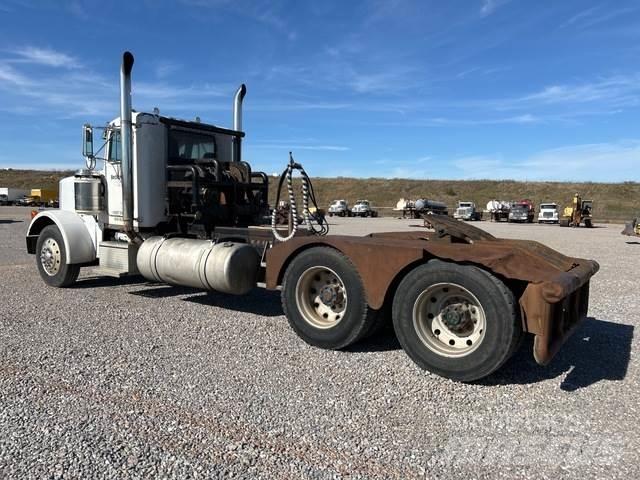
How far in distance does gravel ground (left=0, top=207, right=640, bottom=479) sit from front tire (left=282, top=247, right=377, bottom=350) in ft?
0.66

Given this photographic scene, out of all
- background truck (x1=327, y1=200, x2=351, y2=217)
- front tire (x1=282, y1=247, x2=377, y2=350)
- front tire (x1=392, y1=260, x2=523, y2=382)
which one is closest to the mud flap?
front tire (x1=392, y1=260, x2=523, y2=382)

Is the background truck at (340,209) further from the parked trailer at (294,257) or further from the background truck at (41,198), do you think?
the parked trailer at (294,257)

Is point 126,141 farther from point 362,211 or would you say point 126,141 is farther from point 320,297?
point 362,211

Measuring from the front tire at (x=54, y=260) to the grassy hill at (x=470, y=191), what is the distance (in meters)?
53.6

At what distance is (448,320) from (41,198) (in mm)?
66291

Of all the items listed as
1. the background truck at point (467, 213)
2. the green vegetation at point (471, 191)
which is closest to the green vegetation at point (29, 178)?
the green vegetation at point (471, 191)

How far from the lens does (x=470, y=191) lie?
77.5m

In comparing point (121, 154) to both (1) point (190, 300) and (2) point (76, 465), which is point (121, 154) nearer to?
(1) point (190, 300)

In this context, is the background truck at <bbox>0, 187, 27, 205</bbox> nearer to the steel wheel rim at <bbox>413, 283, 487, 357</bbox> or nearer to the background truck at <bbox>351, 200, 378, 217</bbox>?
the background truck at <bbox>351, 200, 378, 217</bbox>

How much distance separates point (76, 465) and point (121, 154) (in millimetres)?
5842

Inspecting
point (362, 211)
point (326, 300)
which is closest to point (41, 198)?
point (362, 211)

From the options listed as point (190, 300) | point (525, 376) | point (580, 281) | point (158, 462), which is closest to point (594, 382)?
point (525, 376)

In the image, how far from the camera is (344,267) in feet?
17.9

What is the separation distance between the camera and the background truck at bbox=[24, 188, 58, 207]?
202ft
